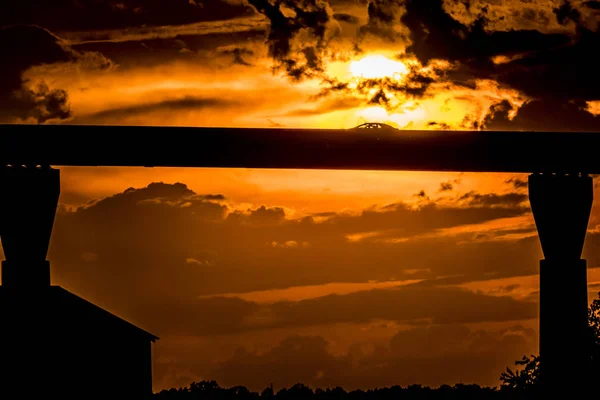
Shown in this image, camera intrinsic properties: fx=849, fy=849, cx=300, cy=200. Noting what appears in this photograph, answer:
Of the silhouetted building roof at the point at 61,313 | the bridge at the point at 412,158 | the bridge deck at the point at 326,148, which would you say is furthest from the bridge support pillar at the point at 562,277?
the silhouetted building roof at the point at 61,313

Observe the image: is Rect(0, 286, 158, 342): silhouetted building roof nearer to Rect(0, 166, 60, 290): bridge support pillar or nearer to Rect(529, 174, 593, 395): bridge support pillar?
Rect(0, 166, 60, 290): bridge support pillar

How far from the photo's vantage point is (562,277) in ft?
48.4

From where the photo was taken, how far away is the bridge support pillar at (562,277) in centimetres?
1443

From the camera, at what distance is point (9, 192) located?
1388 cm

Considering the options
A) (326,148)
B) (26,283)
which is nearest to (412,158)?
(326,148)

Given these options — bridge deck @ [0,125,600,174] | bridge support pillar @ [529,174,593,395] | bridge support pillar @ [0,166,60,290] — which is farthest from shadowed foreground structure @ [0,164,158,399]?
bridge support pillar @ [529,174,593,395]

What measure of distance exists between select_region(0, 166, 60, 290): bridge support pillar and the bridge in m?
0.03

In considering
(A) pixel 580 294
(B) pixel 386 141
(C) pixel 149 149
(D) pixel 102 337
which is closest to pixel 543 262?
(A) pixel 580 294

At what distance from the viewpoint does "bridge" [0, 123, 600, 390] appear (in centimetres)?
1443

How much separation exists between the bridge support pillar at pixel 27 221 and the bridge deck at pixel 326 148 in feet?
2.12

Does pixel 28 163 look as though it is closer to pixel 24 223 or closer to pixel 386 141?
pixel 24 223

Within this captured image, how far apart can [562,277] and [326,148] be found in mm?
4705

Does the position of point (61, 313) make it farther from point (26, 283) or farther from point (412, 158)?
point (412, 158)

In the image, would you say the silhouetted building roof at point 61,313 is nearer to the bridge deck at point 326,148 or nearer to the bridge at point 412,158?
the bridge at point 412,158
